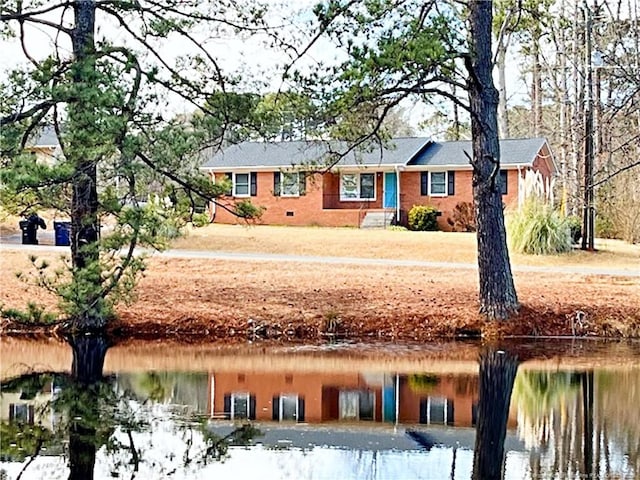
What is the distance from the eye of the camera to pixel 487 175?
48.6ft

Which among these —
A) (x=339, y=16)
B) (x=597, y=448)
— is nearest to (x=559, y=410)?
(x=597, y=448)

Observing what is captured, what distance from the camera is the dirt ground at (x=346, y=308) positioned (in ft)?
50.1

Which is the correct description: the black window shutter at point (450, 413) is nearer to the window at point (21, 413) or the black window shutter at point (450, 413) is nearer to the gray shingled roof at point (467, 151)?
the window at point (21, 413)

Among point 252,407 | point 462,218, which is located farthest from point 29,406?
point 462,218

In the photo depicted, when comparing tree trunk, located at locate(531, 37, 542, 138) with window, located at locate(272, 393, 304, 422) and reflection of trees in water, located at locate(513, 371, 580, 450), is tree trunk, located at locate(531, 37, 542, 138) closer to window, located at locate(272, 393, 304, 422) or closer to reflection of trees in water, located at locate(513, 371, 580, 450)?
reflection of trees in water, located at locate(513, 371, 580, 450)

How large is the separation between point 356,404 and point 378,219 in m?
23.8

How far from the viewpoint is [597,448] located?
823 centimetres

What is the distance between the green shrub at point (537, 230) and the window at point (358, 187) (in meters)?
12.1

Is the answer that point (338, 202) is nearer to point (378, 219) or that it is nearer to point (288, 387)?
point (378, 219)

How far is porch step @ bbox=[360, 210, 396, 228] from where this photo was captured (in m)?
33.9

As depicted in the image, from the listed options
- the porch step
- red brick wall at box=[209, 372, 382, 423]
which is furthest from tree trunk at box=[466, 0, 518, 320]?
A: the porch step

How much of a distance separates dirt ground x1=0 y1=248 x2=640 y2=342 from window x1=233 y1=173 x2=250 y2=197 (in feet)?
61.6

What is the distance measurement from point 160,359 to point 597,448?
6931 millimetres

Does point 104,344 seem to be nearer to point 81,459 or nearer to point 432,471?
point 81,459
